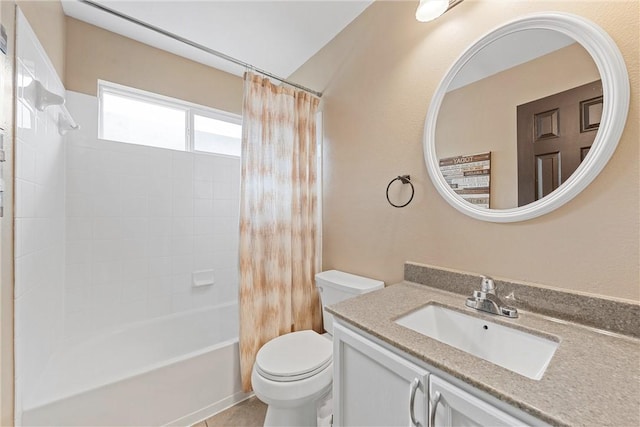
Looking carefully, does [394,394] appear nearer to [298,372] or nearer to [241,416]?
[298,372]

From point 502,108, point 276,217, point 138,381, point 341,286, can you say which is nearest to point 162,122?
point 276,217

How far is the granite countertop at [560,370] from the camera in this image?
0.47m

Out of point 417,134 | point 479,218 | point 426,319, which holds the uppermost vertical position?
point 417,134

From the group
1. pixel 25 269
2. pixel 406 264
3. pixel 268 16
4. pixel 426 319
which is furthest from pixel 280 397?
pixel 268 16

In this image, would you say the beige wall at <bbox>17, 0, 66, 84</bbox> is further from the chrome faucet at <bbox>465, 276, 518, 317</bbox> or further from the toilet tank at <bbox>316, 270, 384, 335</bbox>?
the chrome faucet at <bbox>465, 276, 518, 317</bbox>

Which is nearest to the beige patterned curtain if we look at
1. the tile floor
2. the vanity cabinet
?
the tile floor

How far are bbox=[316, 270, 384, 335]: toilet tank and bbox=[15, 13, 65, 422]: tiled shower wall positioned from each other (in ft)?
4.65

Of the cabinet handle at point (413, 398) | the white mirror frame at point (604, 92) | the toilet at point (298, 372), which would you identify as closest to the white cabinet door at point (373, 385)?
the cabinet handle at point (413, 398)

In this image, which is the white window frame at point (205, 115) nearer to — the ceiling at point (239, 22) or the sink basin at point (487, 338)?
the ceiling at point (239, 22)

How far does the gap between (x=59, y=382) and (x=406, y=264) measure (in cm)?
197

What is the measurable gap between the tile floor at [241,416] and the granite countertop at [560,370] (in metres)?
1.14

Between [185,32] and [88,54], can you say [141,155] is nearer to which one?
[88,54]

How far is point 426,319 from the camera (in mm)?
1010

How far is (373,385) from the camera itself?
0.81m
